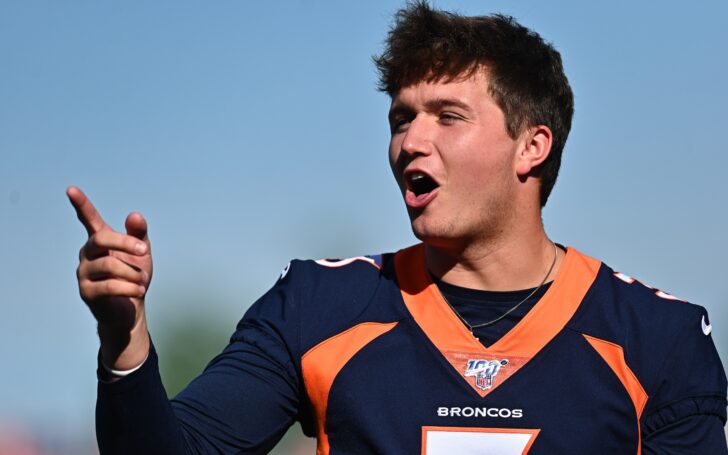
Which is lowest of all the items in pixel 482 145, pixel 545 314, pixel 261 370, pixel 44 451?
pixel 44 451

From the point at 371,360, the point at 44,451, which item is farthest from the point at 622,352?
the point at 44,451

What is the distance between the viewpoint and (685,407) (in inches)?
168

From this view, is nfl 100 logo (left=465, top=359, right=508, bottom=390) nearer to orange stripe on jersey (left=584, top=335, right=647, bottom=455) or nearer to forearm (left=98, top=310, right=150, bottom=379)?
orange stripe on jersey (left=584, top=335, right=647, bottom=455)

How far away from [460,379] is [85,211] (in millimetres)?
1777

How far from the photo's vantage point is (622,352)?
435 cm

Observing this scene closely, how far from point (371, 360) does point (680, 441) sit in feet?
3.89

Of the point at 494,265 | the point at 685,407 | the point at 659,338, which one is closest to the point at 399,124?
the point at 494,265

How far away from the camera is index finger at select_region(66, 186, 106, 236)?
3064 mm

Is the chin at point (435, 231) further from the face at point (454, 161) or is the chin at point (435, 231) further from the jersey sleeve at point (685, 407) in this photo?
the jersey sleeve at point (685, 407)

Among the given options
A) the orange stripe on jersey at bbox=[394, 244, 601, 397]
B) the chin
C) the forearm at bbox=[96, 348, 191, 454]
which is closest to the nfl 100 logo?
the orange stripe on jersey at bbox=[394, 244, 601, 397]

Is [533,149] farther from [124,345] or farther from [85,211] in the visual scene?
[85,211]

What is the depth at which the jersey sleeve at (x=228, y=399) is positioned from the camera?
140 inches

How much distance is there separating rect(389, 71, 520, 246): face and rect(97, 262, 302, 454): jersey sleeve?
2.08 feet

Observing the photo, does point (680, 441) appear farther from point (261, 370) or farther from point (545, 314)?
point (261, 370)
